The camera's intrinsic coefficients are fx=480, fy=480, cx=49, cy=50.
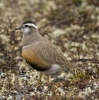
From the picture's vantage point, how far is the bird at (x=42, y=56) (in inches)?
344

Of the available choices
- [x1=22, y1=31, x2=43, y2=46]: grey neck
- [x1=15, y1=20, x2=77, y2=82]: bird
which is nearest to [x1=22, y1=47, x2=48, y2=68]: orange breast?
[x1=15, y1=20, x2=77, y2=82]: bird

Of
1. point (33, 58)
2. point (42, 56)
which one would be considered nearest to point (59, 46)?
point (42, 56)

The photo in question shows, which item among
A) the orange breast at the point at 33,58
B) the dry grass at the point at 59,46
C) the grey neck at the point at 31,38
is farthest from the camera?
the grey neck at the point at 31,38

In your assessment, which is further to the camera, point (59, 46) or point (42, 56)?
point (59, 46)

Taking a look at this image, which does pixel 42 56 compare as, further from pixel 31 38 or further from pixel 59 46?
pixel 59 46

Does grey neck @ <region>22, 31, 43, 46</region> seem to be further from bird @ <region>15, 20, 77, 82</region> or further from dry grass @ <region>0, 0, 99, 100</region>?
dry grass @ <region>0, 0, 99, 100</region>

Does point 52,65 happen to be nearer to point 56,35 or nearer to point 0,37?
point 0,37

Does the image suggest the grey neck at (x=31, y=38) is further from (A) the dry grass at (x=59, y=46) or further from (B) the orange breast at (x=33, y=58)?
(A) the dry grass at (x=59, y=46)

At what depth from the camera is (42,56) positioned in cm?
887

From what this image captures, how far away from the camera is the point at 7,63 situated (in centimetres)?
1062

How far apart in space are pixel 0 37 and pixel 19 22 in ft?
8.92

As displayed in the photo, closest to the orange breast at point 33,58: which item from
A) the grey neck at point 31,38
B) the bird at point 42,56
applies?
the bird at point 42,56

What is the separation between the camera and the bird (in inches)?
344

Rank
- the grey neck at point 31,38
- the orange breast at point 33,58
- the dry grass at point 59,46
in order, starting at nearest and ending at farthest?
the dry grass at point 59,46
the orange breast at point 33,58
the grey neck at point 31,38
